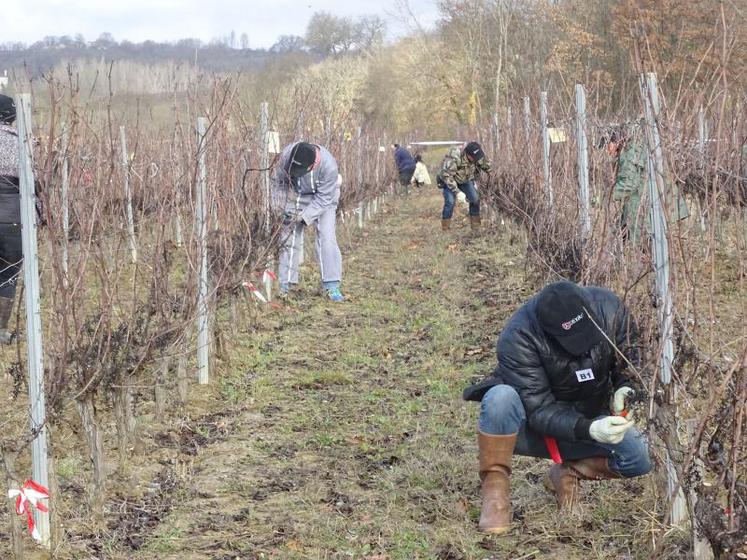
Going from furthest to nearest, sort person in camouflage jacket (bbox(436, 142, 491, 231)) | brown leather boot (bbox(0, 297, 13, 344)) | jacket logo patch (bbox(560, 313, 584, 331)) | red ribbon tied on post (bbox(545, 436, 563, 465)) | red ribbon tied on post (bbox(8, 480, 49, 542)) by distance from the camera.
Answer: person in camouflage jacket (bbox(436, 142, 491, 231)) < brown leather boot (bbox(0, 297, 13, 344)) < red ribbon tied on post (bbox(545, 436, 563, 465)) < jacket logo patch (bbox(560, 313, 584, 331)) < red ribbon tied on post (bbox(8, 480, 49, 542))

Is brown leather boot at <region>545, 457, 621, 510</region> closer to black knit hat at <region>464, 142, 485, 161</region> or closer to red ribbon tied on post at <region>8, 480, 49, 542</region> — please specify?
red ribbon tied on post at <region>8, 480, 49, 542</region>

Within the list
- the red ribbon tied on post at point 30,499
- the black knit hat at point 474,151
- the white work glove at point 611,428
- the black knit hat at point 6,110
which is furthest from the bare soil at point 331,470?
the black knit hat at point 474,151

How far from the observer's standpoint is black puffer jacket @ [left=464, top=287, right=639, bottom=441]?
11.5 feet

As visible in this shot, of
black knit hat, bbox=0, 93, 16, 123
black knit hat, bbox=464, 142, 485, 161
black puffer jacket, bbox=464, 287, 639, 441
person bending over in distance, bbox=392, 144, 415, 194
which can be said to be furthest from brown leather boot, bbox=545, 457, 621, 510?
person bending over in distance, bbox=392, 144, 415, 194

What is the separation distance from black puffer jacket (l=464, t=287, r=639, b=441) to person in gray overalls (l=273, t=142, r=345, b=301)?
15.3ft

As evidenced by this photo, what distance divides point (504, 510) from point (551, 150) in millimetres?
6083

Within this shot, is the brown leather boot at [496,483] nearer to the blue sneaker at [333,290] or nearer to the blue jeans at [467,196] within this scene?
Answer: the blue sneaker at [333,290]

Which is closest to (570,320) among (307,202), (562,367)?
(562,367)

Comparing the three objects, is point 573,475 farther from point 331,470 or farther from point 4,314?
point 4,314

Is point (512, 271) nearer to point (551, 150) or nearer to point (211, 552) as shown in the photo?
point (551, 150)

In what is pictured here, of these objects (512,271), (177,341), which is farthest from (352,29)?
(177,341)

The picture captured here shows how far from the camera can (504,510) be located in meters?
3.61

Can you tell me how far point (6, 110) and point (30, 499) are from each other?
3367 millimetres

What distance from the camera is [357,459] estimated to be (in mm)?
4508
